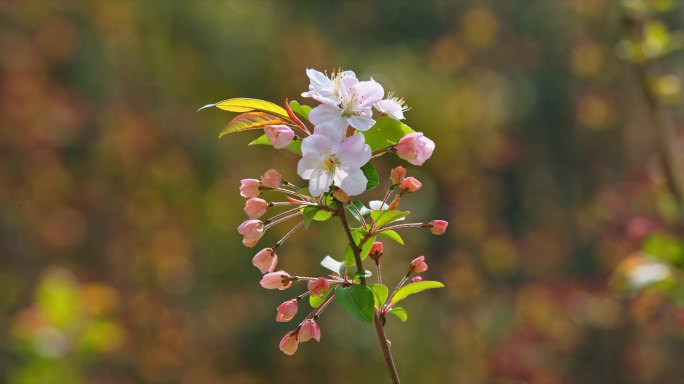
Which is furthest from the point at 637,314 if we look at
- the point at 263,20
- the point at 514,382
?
the point at 263,20

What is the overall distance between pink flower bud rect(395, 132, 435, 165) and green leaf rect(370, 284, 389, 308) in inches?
5.9

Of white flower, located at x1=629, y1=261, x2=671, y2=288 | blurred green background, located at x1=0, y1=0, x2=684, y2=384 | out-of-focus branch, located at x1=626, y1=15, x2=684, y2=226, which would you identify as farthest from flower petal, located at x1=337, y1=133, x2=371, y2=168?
blurred green background, located at x1=0, y1=0, x2=684, y2=384

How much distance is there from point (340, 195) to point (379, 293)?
16 centimetres

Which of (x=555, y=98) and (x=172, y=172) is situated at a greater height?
(x=555, y=98)

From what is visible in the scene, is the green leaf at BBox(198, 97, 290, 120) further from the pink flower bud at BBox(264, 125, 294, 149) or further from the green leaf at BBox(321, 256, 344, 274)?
the green leaf at BBox(321, 256, 344, 274)

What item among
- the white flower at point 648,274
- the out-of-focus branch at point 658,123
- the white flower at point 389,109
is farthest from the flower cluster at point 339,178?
Answer: the out-of-focus branch at point 658,123

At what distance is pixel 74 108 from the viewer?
493cm

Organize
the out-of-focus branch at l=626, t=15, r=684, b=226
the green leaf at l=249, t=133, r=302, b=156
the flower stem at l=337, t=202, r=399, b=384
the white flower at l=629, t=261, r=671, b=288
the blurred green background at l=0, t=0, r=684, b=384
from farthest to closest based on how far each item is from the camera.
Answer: the blurred green background at l=0, t=0, r=684, b=384
the out-of-focus branch at l=626, t=15, r=684, b=226
the white flower at l=629, t=261, r=671, b=288
the green leaf at l=249, t=133, r=302, b=156
the flower stem at l=337, t=202, r=399, b=384

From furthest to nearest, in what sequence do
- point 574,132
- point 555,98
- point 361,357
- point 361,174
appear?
point 555,98
point 574,132
point 361,357
point 361,174

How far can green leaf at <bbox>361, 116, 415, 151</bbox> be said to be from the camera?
0.90m

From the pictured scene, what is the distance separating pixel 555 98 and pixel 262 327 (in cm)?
282

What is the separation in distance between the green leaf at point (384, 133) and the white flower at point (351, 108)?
1.1 inches

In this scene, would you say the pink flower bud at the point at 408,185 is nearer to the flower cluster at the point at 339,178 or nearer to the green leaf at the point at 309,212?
the flower cluster at the point at 339,178

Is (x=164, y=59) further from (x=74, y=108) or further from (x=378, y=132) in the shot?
(x=378, y=132)
